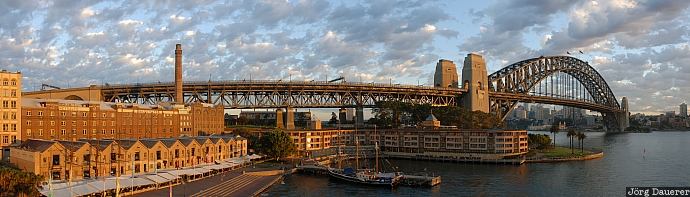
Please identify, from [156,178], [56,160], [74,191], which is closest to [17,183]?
[74,191]

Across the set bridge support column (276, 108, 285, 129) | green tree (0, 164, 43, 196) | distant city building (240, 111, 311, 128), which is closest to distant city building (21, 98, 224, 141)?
bridge support column (276, 108, 285, 129)

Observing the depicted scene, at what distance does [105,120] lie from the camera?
82.6 meters

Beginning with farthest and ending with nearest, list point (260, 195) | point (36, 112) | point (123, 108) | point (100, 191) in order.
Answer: point (123, 108)
point (36, 112)
point (260, 195)
point (100, 191)

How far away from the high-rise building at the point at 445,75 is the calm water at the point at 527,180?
61126mm

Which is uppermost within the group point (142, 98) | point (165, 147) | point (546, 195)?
point (142, 98)

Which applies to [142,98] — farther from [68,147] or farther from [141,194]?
[141,194]

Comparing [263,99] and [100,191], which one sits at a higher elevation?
[263,99]

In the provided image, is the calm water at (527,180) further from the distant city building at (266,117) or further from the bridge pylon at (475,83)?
the distant city building at (266,117)

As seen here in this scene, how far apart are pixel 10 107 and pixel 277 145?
118 feet

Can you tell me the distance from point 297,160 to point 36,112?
122ft

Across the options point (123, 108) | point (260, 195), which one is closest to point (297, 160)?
point (123, 108)

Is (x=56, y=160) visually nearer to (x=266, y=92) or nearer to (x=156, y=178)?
(x=156, y=178)

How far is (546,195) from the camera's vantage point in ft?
197

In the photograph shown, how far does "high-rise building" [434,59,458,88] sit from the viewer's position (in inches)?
6161
